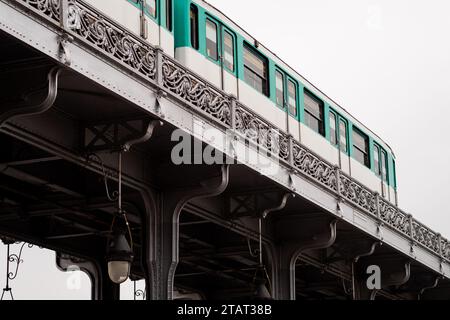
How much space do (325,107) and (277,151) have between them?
1020cm

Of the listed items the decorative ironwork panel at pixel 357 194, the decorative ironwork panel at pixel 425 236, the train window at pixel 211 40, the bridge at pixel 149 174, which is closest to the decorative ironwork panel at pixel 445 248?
the decorative ironwork panel at pixel 425 236

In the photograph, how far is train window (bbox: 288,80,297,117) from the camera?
32812mm

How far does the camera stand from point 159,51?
20891 millimetres

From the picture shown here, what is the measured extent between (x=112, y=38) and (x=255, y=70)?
11.3 metres

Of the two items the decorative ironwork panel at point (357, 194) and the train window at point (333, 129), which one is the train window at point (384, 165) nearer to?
the train window at point (333, 129)

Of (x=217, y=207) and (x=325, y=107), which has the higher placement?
(x=325, y=107)

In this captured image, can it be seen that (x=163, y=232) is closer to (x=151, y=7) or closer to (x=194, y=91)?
(x=194, y=91)

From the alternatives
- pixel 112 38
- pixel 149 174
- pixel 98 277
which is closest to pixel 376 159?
pixel 98 277

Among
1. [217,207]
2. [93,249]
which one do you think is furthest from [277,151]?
[93,249]

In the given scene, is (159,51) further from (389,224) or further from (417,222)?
(417,222)

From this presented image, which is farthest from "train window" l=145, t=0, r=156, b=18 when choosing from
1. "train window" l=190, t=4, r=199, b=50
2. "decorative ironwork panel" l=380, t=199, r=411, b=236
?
"decorative ironwork panel" l=380, t=199, r=411, b=236

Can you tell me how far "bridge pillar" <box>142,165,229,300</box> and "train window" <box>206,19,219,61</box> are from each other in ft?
15.9

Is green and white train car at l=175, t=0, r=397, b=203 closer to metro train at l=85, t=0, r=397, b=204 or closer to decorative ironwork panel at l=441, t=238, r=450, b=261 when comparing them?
metro train at l=85, t=0, r=397, b=204
